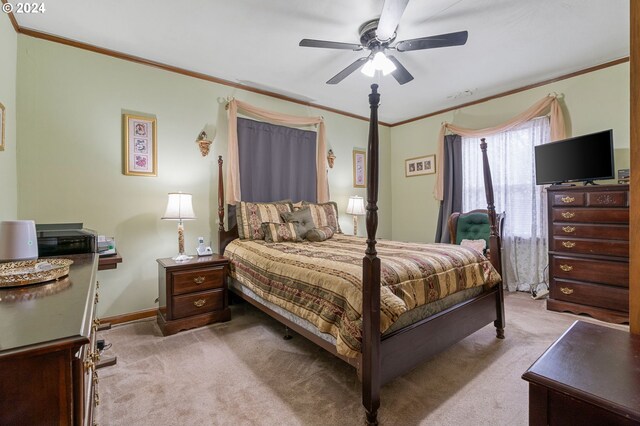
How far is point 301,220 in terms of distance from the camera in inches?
137

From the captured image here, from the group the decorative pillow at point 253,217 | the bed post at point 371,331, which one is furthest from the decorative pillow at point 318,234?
the bed post at point 371,331

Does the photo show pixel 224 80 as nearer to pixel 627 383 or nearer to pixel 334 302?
pixel 334 302

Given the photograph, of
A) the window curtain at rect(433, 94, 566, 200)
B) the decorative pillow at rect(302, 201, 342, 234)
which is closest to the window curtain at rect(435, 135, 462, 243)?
the window curtain at rect(433, 94, 566, 200)

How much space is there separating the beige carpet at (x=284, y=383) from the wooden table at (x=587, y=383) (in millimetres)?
986

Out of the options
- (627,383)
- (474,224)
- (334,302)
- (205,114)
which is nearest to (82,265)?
(334,302)

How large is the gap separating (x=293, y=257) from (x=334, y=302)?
72cm

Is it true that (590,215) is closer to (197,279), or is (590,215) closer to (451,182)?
(451,182)

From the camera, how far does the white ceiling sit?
229cm

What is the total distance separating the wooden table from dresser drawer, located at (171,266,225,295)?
2637mm

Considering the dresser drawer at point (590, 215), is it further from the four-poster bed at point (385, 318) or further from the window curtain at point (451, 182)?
the window curtain at point (451, 182)

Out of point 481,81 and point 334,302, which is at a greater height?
point 481,81

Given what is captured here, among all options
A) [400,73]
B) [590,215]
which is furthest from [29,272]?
[590,215]

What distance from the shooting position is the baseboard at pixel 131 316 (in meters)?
2.86

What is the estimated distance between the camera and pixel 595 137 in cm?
296
